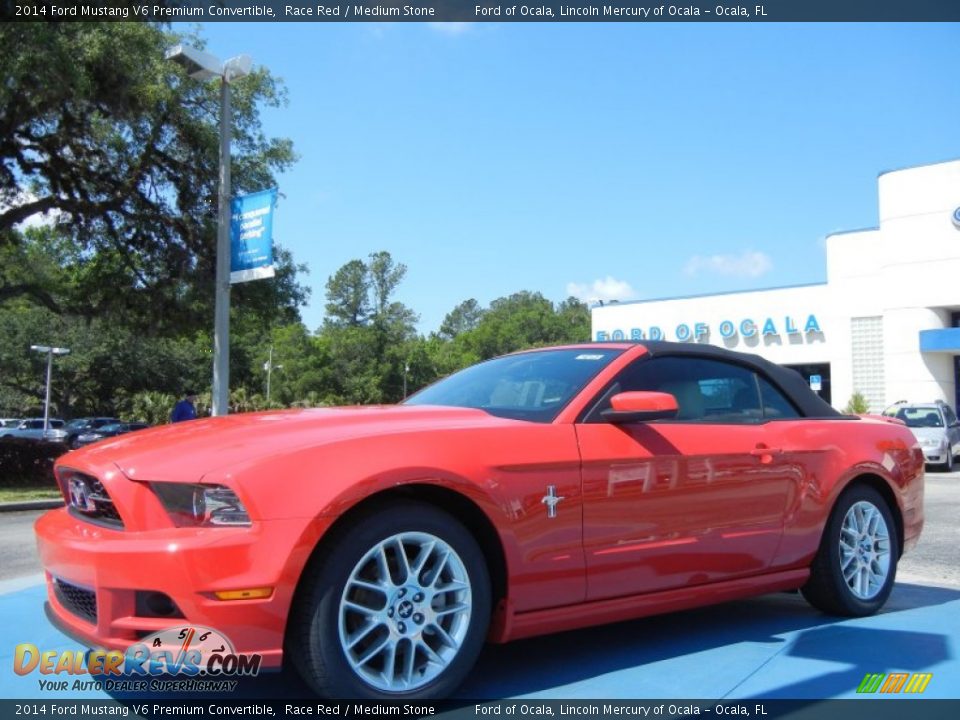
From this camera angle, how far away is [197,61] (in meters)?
A: 12.0

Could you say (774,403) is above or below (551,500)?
above

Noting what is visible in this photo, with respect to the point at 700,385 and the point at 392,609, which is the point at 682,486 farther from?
the point at 392,609

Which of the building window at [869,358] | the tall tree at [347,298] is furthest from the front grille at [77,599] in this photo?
the tall tree at [347,298]

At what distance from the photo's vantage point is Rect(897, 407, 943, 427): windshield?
20250mm

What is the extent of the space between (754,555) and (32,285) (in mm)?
19038

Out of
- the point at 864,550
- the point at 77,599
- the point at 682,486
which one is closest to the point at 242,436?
the point at 77,599

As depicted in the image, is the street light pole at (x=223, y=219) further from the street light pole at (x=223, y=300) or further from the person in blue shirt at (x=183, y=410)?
the person in blue shirt at (x=183, y=410)

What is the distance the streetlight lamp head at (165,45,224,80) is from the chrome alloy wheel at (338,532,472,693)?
35.0 feet

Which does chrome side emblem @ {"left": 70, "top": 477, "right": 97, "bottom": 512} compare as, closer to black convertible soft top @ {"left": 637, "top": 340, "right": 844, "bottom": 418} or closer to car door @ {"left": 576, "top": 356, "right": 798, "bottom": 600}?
car door @ {"left": 576, "top": 356, "right": 798, "bottom": 600}

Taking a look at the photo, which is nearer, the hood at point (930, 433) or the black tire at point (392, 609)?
the black tire at point (392, 609)

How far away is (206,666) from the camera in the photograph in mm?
2861

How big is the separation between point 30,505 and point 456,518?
11.6 m

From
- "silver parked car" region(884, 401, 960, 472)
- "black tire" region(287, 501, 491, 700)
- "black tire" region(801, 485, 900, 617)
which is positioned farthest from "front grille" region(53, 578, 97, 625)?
"silver parked car" region(884, 401, 960, 472)
